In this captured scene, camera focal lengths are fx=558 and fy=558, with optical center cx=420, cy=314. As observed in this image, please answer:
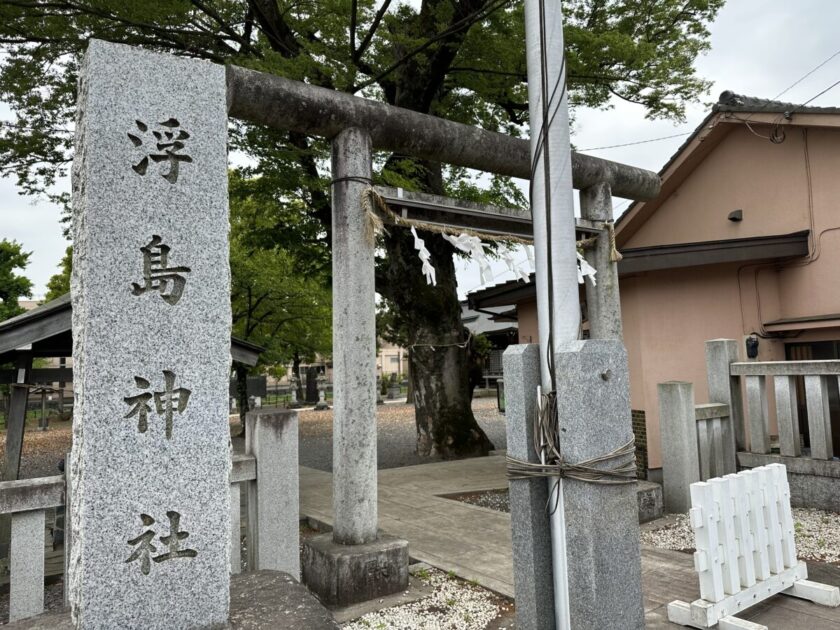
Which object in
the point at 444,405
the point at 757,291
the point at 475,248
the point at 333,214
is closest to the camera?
the point at 333,214

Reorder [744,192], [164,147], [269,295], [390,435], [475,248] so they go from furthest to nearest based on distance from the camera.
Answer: [269,295], [390,435], [744,192], [475,248], [164,147]

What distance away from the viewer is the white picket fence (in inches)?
152

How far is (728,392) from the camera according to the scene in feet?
25.7

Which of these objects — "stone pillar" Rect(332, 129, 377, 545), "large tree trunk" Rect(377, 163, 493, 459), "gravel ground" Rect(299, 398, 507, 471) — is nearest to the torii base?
"stone pillar" Rect(332, 129, 377, 545)

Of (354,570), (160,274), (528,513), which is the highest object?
(160,274)

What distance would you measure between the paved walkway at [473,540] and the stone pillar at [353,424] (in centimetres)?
94

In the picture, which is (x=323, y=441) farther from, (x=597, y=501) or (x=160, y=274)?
(x=597, y=501)

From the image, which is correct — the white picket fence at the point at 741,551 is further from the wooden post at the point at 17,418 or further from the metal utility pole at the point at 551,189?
the wooden post at the point at 17,418

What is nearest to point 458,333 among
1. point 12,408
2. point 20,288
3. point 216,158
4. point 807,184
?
point 807,184

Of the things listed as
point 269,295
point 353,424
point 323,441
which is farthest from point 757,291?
point 269,295

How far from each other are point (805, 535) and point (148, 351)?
22.4 ft

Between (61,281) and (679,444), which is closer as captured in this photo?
(679,444)

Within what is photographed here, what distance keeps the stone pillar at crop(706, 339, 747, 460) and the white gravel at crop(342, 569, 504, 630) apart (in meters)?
4.79

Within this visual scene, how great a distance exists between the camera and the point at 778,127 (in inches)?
389
